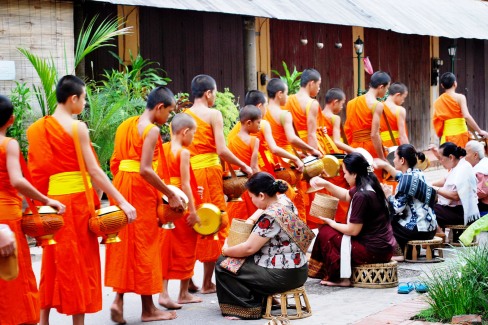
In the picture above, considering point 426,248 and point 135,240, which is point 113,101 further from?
point 135,240

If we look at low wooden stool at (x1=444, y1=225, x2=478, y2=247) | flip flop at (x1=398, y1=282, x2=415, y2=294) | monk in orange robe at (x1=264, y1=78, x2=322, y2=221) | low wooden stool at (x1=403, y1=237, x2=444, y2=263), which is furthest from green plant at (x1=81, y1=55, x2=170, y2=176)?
flip flop at (x1=398, y1=282, x2=415, y2=294)

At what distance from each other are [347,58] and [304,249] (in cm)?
1294

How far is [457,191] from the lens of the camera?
9.55 meters

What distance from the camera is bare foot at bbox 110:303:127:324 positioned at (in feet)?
22.1

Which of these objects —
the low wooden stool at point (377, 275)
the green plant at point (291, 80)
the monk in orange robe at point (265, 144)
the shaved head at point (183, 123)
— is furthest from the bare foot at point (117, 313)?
the green plant at point (291, 80)

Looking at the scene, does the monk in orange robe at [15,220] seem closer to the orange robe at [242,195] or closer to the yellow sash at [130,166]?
the yellow sash at [130,166]

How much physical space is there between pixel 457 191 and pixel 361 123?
1698 mm

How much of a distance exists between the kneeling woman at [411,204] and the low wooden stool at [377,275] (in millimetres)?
1099

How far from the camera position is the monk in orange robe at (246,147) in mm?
8414

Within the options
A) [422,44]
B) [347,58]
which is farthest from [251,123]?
[422,44]

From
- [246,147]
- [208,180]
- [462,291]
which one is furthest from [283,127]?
[462,291]

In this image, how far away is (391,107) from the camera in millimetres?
10984

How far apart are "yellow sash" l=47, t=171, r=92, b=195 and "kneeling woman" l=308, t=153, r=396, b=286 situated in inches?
106

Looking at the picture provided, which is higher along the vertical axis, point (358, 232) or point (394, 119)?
point (394, 119)
